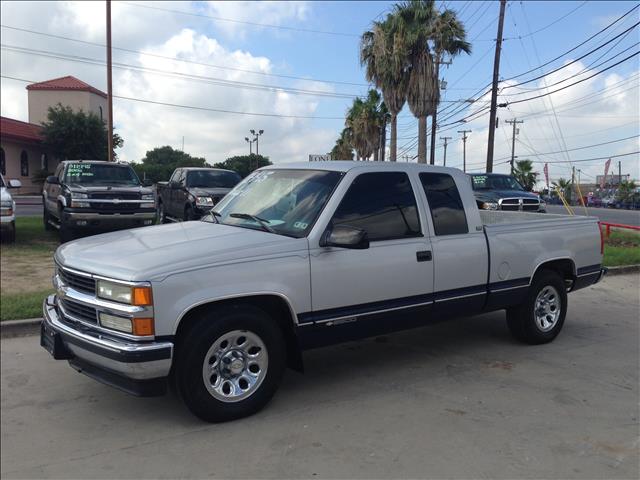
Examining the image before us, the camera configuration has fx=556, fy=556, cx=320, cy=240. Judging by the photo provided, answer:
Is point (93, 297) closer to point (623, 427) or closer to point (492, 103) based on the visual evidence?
point (623, 427)

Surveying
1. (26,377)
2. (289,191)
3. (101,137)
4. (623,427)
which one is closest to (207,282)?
(289,191)

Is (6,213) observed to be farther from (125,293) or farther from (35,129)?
(35,129)

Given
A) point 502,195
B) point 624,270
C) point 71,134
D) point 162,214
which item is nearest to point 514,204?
point 502,195

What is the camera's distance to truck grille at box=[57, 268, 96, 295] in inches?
153

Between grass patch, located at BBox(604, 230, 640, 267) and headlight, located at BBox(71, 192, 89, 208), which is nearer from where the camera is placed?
headlight, located at BBox(71, 192, 89, 208)

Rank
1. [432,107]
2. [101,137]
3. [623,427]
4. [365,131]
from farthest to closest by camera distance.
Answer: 1. [365,131]
2. [101,137]
3. [432,107]
4. [623,427]

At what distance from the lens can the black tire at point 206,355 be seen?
3.81 m

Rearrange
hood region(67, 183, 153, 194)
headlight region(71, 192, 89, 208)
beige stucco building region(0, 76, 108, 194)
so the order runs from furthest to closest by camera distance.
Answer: beige stucco building region(0, 76, 108, 194)
hood region(67, 183, 153, 194)
headlight region(71, 192, 89, 208)

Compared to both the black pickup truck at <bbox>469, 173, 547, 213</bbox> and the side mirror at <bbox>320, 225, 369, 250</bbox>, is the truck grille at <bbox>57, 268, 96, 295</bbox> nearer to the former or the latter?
the side mirror at <bbox>320, 225, 369, 250</bbox>

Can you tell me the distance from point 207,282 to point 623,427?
10.6 ft

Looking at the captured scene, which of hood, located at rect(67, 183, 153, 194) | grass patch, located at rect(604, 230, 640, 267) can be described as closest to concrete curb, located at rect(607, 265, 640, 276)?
grass patch, located at rect(604, 230, 640, 267)

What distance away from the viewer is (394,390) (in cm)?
475

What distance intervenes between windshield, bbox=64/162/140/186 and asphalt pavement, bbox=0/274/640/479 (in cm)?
663

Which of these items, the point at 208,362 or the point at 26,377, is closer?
the point at 208,362
